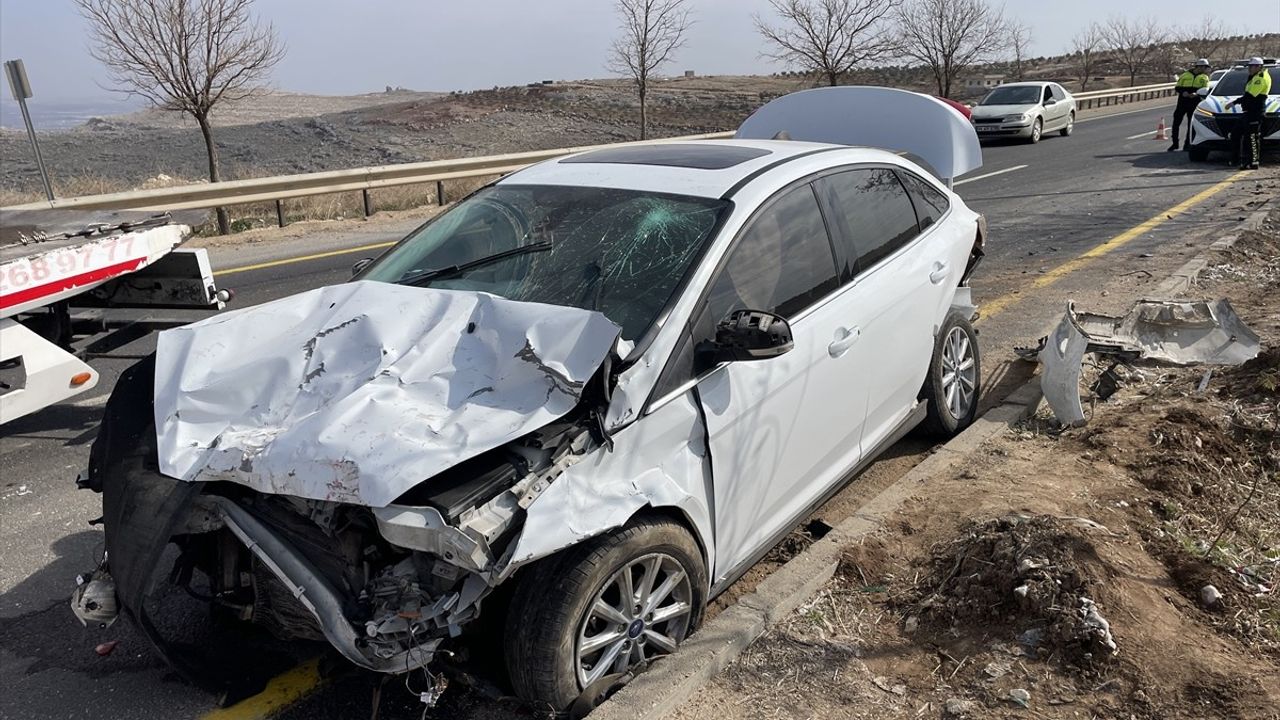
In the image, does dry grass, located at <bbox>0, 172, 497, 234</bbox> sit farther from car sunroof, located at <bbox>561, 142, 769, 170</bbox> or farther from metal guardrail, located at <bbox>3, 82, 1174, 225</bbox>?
car sunroof, located at <bbox>561, 142, 769, 170</bbox>

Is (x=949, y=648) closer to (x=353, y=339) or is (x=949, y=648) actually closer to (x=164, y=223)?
(x=353, y=339)

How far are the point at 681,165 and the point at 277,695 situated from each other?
8.65ft

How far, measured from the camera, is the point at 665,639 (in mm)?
3115

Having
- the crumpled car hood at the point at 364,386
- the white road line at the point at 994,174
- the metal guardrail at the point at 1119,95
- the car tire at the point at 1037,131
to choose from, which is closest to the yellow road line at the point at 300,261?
the crumpled car hood at the point at 364,386

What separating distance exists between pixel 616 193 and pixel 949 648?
7.14 feet

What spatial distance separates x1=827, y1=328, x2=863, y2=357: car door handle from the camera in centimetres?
380

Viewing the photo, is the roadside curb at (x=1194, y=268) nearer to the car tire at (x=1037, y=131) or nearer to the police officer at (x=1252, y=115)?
the police officer at (x=1252, y=115)

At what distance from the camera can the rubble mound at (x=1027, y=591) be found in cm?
307

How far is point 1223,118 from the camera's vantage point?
16969 mm

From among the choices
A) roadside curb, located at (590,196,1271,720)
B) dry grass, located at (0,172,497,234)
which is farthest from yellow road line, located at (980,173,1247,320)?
dry grass, located at (0,172,497,234)

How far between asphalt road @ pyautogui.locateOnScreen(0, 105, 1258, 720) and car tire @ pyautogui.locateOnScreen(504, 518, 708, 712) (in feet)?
2.16

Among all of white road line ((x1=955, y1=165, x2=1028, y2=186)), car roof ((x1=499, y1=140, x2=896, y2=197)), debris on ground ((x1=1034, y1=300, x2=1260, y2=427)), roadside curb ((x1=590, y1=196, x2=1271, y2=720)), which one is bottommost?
white road line ((x1=955, y1=165, x2=1028, y2=186))

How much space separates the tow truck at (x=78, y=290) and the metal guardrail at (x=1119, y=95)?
37.8 m

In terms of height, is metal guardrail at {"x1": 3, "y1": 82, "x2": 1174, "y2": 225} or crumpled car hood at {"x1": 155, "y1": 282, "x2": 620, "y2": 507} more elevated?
crumpled car hood at {"x1": 155, "y1": 282, "x2": 620, "y2": 507}
